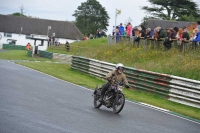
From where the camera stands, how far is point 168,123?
1530 centimetres

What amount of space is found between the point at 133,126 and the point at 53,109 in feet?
8.43

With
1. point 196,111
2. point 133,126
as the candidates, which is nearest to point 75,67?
point 196,111

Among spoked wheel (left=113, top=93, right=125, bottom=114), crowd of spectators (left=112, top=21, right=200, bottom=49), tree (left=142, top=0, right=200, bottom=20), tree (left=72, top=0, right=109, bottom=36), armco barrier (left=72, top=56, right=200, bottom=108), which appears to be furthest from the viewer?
tree (left=72, top=0, right=109, bottom=36)

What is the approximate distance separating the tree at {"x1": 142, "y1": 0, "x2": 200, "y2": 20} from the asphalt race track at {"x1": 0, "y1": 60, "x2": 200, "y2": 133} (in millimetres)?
71206

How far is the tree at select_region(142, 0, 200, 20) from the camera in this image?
8825cm

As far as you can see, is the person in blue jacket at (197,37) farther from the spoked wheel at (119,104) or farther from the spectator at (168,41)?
the spoked wheel at (119,104)

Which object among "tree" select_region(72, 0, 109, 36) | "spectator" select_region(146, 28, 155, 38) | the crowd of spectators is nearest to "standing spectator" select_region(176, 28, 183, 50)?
the crowd of spectators

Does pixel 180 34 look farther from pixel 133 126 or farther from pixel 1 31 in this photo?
pixel 1 31

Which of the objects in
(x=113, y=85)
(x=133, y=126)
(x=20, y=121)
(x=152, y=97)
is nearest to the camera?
(x=20, y=121)

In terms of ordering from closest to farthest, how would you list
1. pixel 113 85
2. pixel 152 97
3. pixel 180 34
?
pixel 113 85, pixel 152 97, pixel 180 34

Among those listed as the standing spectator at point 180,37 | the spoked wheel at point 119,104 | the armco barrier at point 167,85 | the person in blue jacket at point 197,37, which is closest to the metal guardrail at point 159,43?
the standing spectator at point 180,37

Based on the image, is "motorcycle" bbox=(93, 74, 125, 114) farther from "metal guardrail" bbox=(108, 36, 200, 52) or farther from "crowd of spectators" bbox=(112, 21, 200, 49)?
"metal guardrail" bbox=(108, 36, 200, 52)

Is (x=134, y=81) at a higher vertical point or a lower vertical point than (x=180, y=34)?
lower

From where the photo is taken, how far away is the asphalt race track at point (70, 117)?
442 inches
